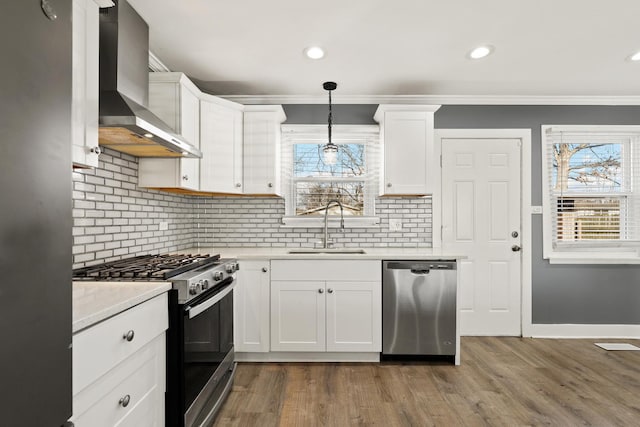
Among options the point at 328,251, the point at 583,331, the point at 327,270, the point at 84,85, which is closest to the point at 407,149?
the point at 328,251

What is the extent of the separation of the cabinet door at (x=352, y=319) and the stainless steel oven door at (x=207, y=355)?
2.78 feet

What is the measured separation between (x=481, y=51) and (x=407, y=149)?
3.16 ft

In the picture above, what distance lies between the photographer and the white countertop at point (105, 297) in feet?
3.62

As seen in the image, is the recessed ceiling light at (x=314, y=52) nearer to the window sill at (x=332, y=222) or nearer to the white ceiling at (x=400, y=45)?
the white ceiling at (x=400, y=45)

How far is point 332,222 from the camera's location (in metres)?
3.54

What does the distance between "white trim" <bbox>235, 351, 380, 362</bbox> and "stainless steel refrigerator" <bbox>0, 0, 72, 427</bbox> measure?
213 centimetres

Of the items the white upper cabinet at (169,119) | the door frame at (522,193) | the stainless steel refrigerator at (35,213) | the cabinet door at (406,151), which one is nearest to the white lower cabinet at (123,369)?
the stainless steel refrigerator at (35,213)

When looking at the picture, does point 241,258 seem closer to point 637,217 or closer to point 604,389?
point 604,389

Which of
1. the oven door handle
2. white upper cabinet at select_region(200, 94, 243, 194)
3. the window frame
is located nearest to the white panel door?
the window frame

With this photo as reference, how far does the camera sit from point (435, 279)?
111 inches

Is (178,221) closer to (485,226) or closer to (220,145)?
(220,145)

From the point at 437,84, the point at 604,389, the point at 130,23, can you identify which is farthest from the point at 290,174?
the point at 604,389

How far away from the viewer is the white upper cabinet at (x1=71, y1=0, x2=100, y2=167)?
137 cm

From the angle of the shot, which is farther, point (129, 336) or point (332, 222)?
point (332, 222)
